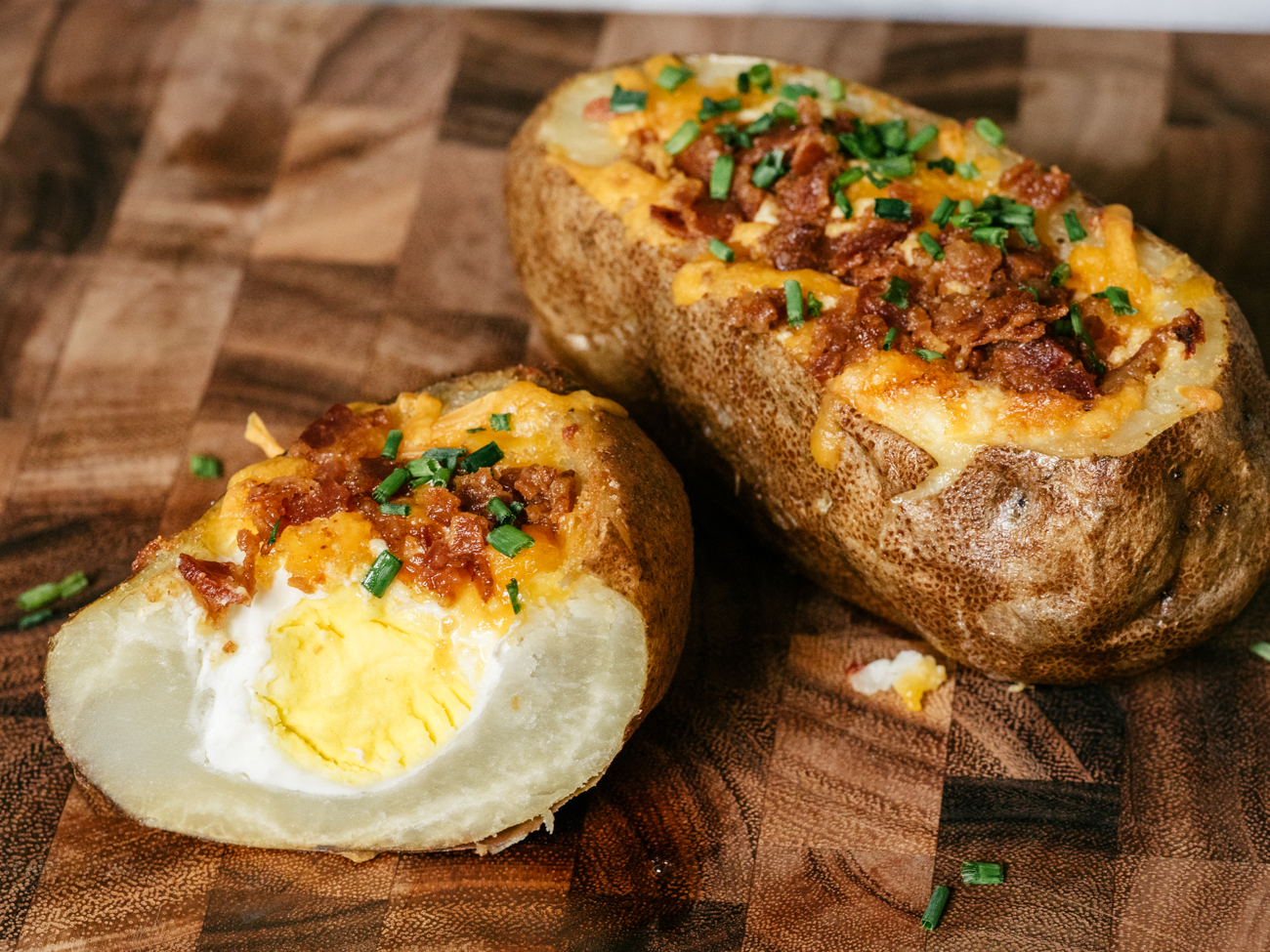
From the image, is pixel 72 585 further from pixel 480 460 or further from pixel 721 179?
pixel 721 179

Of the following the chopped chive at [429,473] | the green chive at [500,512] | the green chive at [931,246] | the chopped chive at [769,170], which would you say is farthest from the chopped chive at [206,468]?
the green chive at [931,246]

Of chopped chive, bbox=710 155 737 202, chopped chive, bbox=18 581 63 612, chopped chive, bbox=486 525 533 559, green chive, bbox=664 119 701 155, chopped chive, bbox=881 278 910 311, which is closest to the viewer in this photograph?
chopped chive, bbox=486 525 533 559

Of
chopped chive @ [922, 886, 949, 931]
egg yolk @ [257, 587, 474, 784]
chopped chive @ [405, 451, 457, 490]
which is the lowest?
chopped chive @ [922, 886, 949, 931]

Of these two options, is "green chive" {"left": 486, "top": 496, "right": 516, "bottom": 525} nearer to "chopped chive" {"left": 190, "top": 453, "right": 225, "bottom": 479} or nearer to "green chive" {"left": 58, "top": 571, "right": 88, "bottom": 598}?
"chopped chive" {"left": 190, "top": 453, "right": 225, "bottom": 479}

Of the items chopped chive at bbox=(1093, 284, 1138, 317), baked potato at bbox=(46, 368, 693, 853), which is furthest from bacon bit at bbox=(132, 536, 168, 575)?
chopped chive at bbox=(1093, 284, 1138, 317)

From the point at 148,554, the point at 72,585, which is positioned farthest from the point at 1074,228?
the point at 72,585

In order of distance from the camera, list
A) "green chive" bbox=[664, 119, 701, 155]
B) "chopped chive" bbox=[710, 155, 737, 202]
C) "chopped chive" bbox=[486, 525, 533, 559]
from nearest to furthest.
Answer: "chopped chive" bbox=[486, 525, 533, 559], "chopped chive" bbox=[710, 155, 737, 202], "green chive" bbox=[664, 119, 701, 155]
